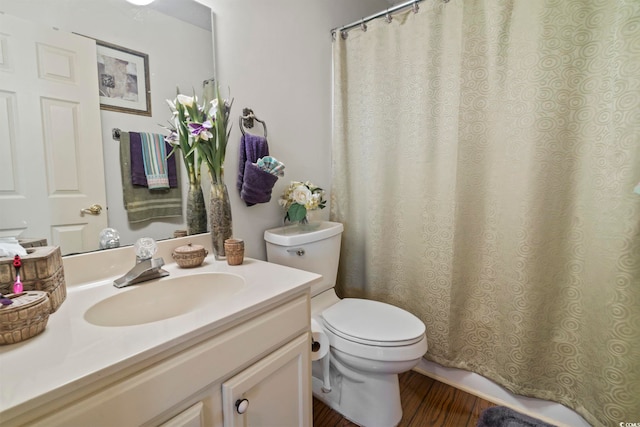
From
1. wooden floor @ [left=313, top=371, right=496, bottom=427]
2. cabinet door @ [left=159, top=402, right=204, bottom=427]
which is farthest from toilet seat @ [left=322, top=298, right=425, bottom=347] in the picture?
cabinet door @ [left=159, top=402, right=204, bottom=427]

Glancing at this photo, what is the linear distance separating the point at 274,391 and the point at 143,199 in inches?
29.9

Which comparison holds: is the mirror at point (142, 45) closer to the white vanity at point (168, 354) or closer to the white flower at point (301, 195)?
the white vanity at point (168, 354)

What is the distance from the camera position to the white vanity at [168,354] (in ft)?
1.46

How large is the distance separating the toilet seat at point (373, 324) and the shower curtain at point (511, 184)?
30cm

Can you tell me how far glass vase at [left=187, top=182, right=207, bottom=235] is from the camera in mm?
1116

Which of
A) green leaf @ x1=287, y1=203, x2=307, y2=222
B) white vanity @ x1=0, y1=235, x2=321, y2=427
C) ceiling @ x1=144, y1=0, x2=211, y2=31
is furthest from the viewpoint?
green leaf @ x1=287, y1=203, x2=307, y2=222

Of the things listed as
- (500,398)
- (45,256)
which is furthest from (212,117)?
(500,398)

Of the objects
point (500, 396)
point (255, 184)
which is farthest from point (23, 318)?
point (500, 396)

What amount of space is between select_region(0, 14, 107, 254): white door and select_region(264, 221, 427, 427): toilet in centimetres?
70

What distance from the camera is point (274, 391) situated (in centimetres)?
78

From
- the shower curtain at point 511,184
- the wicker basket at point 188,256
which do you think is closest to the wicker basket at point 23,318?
the wicker basket at point 188,256

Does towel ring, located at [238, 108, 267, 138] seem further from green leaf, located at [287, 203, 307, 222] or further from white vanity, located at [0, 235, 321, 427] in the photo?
white vanity, located at [0, 235, 321, 427]

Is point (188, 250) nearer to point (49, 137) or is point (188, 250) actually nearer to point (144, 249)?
point (144, 249)

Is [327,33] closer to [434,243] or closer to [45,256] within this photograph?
[434,243]
